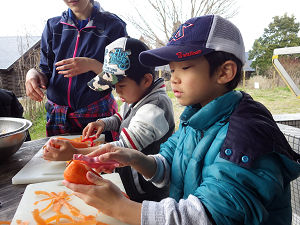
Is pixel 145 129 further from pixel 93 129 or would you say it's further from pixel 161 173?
pixel 93 129

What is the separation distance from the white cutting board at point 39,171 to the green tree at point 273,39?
14888mm

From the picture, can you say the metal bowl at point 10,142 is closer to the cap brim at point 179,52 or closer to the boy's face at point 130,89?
the boy's face at point 130,89

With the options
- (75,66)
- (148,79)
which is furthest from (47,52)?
(148,79)

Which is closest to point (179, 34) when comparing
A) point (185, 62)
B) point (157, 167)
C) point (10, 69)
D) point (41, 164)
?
point (185, 62)

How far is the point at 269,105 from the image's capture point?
297 inches

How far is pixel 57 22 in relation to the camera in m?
2.05

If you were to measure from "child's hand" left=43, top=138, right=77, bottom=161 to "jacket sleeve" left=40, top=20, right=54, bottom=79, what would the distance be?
3.44 ft

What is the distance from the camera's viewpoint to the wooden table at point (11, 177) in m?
0.98

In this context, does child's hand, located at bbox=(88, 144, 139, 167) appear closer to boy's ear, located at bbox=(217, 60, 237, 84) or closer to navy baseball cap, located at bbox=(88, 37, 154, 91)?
boy's ear, located at bbox=(217, 60, 237, 84)

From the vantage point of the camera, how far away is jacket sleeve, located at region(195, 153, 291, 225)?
69 cm

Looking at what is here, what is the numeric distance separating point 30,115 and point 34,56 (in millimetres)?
1526

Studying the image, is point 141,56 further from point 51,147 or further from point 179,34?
point 51,147

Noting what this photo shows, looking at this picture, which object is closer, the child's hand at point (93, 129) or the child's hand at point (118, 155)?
the child's hand at point (118, 155)

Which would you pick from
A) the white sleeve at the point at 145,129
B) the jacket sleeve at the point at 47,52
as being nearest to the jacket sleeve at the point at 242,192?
the white sleeve at the point at 145,129
